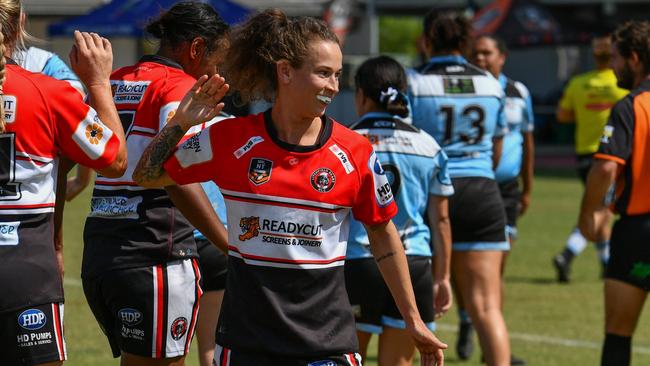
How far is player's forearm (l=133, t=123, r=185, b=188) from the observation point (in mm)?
4340

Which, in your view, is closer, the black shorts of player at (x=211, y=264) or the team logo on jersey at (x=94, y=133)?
the team logo on jersey at (x=94, y=133)

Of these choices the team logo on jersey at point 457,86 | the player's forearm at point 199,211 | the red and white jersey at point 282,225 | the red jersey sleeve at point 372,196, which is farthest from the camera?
the team logo on jersey at point 457,86

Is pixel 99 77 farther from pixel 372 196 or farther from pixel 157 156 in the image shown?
pixel 372 196

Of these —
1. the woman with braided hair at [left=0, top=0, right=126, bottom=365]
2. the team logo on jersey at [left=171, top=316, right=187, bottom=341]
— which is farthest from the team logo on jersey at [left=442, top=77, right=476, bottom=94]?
the woman with braided hair at [left=0, top=0, right=126, bottom=365]

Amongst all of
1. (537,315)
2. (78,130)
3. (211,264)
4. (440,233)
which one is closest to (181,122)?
(78,130)

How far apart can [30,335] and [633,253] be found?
3423mm

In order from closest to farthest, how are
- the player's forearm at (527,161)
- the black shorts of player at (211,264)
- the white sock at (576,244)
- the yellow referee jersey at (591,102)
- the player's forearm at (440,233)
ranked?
the black shorts of player at (211,264) → the player's forearm at (440,233) → the player's forearm at (527,161) → the yellow referee jersey at (591,102) → the white sock at (576,244)

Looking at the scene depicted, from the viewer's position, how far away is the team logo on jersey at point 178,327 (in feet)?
16.9

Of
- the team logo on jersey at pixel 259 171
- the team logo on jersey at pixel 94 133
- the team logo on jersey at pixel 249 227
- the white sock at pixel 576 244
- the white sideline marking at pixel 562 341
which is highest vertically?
the team logo on jersey at pixel 94 133

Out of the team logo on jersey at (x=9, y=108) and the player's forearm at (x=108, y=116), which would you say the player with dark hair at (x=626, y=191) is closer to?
the player's forearm at (x=108, y=116)

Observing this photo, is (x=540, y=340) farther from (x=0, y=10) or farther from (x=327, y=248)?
(x=0, y=10)

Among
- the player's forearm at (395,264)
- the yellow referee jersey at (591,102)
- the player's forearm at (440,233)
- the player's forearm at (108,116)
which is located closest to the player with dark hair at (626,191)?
the player's forearm at (440,233)

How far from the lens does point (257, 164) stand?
4211mm

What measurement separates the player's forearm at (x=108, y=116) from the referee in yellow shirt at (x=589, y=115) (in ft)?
27.5
